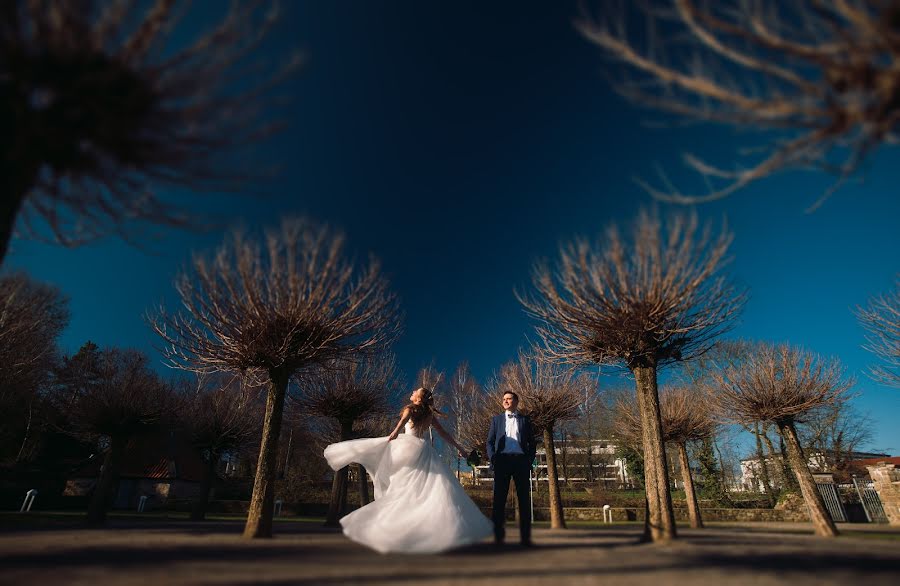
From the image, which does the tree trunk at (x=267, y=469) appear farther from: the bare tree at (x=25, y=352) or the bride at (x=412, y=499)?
the bare tree at (x=25, y=352)

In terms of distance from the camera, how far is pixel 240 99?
4.18 m

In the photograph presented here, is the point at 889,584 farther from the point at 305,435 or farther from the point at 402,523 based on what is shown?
the point at 305,435

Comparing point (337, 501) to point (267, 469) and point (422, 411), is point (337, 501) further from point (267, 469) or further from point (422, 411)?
point (422, 411)

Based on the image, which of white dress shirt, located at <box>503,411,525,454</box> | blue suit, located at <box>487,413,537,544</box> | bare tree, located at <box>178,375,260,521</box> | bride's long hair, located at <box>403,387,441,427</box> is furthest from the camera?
bare tree, located at <box>178,375,260,521</box>

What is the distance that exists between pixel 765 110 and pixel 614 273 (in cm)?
502

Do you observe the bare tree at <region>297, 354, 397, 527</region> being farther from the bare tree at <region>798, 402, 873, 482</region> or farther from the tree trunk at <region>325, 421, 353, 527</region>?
the bare tree at <region>798, 402, 873, 482</region>

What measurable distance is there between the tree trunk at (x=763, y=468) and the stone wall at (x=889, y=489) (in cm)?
771

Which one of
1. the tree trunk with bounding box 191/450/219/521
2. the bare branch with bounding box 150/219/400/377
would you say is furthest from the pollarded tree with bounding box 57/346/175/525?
the bare branch with bounding box 150/219/400/377

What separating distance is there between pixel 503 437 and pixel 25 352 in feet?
76.8

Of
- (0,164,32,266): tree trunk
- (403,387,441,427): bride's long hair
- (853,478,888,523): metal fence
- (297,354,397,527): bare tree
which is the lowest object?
(853,478,888,523): metal fence

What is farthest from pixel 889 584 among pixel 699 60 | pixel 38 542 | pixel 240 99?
pixel 38 542

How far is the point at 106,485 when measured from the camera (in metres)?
14.5

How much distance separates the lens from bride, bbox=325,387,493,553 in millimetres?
5957

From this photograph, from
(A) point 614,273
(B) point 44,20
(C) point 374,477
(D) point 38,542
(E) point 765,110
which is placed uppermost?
(A) point 614,273
